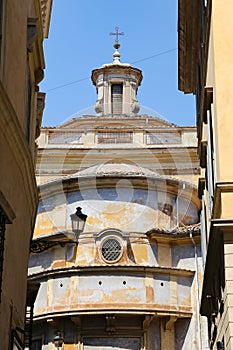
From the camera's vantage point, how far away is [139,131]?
111ft

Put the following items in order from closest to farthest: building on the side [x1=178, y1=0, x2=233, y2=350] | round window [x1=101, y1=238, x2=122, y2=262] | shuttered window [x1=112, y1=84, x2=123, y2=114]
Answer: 1. building on the side [x1=178, y1=0, x2=233, y2=350]
2. round window [x1=101, y1=238, x2=122, y2=262]
3. shuttered window [x1=112, y1=84, x2=123, y2=114]

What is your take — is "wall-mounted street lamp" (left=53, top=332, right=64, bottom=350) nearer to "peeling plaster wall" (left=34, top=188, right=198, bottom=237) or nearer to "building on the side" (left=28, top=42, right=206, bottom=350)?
"building on the side" (left=28, top=42, right=206, bottom=350)

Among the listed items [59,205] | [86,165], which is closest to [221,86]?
[59,205]

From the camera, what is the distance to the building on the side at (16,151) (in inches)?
427

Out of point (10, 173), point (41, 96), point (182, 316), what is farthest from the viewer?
point (182, 316)

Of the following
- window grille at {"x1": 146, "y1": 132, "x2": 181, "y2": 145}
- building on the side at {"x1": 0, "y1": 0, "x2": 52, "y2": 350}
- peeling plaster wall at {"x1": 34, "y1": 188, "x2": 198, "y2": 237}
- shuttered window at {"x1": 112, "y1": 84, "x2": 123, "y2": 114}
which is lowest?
A: building on the side at {"x1": 0, "y1": 0, "x2": 52, "y2": 350}

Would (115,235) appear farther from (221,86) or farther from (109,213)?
(221,86)

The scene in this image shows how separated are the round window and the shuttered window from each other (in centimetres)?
1436

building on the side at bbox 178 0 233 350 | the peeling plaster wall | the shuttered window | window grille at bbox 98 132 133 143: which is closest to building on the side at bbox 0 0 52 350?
building on the side at bbox 178 0 233 350

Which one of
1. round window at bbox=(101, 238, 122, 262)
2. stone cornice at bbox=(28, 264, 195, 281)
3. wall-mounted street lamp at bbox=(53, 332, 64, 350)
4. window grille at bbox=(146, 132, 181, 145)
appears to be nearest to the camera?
wall-mounted street lamp at bbox=(53, 332, 64, 350)

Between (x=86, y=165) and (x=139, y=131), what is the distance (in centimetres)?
307

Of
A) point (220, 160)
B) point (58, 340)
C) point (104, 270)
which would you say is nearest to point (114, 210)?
point (104, 270)

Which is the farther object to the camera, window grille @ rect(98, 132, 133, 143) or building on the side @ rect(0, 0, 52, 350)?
window grille @ rect(98, 132, 133, 143)

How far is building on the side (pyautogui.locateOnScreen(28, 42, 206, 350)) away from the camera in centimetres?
2577
